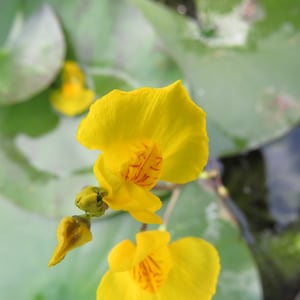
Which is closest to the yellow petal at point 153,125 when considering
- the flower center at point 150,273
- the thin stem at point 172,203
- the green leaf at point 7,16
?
the flower center at point 150,273

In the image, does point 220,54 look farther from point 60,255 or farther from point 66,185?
point 60,255

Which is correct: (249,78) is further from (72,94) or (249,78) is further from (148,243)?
(148,243)

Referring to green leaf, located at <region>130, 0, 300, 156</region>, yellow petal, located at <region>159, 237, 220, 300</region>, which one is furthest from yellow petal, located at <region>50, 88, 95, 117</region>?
yellow petal, located at <region>159, 237, 220, 300</region>

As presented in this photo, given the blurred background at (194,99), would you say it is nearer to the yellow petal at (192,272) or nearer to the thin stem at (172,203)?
the thin stem at (172,203)

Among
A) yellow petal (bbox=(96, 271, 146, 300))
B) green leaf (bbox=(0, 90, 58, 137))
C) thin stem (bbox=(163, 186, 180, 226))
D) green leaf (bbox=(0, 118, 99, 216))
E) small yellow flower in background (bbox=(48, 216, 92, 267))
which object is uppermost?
small yellow flower in background (bbox=(48, 216, 92, 267))

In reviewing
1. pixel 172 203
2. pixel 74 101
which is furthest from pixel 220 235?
pixel 74 101

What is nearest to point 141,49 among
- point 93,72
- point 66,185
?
point 93,72

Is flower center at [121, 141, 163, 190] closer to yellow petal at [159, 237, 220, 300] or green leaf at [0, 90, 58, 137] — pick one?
yellow petal at [159, 237, 220, 300]
